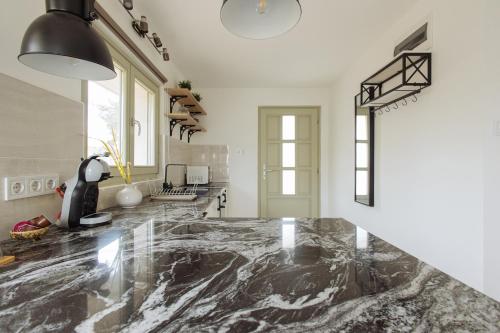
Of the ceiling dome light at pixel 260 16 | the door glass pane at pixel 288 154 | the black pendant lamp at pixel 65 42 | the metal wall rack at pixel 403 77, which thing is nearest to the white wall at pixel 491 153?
the metal wall rack at pixel 403 77

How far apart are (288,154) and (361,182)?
1.38 meters

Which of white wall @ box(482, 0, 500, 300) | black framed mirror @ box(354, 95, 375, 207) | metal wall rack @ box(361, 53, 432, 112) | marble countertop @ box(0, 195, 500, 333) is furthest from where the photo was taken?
black framed mirror @ box(354, 95, 375, 207)

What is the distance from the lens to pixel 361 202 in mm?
2730

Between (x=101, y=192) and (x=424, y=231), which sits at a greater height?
(x=101, y=192)

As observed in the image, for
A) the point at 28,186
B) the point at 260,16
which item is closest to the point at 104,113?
the point at 28,186

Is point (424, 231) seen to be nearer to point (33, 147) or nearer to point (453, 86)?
point (453, 86)

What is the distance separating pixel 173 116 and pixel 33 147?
1820 mm

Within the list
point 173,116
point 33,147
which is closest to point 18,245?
point 33,147

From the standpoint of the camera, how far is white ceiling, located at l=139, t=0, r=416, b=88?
1.92 meters

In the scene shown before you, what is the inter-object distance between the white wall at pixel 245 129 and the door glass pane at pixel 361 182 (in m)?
1.05

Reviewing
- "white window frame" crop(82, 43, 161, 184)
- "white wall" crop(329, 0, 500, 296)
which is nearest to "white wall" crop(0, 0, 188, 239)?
"white window frame" crop(82, 43, 161, 184)

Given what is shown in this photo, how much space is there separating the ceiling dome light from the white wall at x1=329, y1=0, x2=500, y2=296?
1.26 meters

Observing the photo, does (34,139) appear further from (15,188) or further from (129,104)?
(129,104)

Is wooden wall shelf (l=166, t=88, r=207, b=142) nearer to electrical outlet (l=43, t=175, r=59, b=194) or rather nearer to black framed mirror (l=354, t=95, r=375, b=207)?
electrical outlet (l=43, t=175, r=59, b=194)
